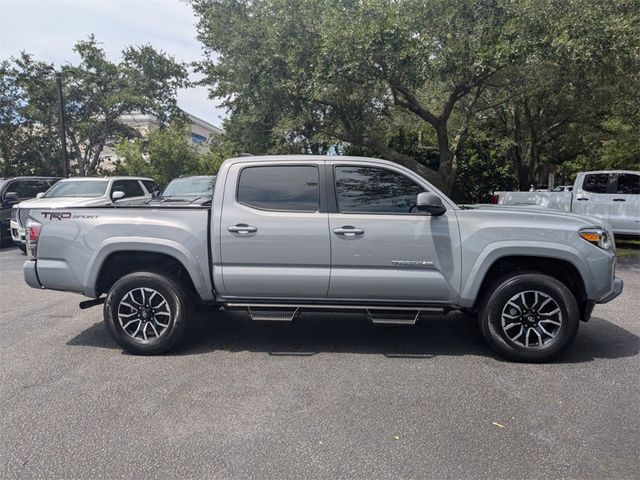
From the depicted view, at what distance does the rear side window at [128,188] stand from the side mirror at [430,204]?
9.69 metres

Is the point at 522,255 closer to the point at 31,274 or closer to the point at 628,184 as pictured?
the point at 31,274

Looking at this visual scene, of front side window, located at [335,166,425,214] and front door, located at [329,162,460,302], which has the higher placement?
front side window, located at [335,166,425,214]

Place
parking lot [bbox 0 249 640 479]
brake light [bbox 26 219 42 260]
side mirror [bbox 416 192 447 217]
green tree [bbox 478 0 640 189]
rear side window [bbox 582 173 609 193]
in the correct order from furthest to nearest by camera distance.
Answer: rear side window [bbox 582 173 609 193] < green tree [bbox 478 0 640 189] < brake light [bbox 26 219 42 260] < side mirror [bbox 416 192 447 217] < parking lot [bbox 0 249 640 479]

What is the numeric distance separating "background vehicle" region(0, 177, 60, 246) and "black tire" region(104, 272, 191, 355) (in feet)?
35.1

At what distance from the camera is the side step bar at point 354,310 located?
4801mm

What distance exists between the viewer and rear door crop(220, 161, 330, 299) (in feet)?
15.9

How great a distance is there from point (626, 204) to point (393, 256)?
10.4 meters

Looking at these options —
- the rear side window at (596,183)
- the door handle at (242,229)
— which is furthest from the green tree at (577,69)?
the door handle at (242,229)

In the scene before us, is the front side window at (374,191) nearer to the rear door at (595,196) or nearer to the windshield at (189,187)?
the windshield at (189,187)

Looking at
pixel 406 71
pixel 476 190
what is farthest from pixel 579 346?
pixel 476 190

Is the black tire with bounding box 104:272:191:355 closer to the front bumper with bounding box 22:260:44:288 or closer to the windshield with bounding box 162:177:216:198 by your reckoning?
the front bumper with bounding box 22:260:44:288

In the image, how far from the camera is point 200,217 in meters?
4.97

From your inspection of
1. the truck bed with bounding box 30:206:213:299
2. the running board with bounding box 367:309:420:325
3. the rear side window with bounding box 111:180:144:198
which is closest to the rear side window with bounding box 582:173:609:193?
the running board with bounding box 367:309:420:325

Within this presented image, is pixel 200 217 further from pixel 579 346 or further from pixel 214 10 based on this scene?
pixel 214 10
